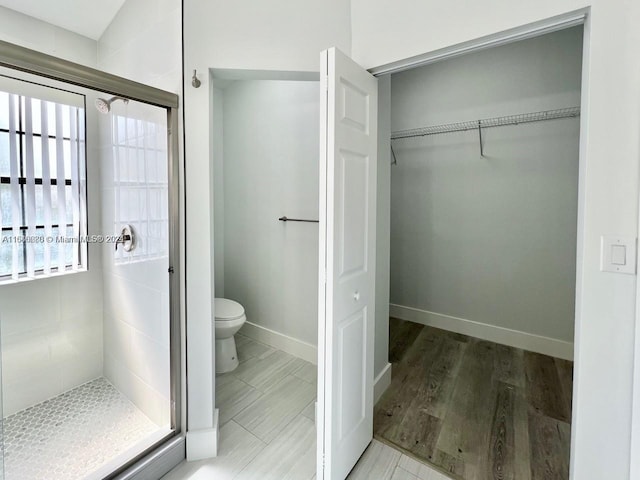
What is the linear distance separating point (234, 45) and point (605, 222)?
5.73 ft

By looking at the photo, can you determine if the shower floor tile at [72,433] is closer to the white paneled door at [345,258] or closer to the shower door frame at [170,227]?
the shower door frame at [170,227]

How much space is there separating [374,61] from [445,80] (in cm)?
197

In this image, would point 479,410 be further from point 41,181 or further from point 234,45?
point 41,181

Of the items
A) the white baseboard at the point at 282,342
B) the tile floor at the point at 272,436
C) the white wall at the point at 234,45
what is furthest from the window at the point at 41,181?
the white baseboard at the point at 282,342

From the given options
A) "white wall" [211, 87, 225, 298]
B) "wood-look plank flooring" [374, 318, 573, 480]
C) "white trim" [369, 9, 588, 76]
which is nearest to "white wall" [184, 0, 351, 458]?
"white trim" [369, 9, 588, 76]

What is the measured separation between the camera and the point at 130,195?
5.57 ft

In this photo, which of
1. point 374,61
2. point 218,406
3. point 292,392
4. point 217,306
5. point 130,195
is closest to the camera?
point 374,61

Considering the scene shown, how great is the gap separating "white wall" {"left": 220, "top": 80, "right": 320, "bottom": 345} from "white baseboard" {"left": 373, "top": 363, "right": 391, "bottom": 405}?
0.62 meters

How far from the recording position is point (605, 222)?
1.05 m

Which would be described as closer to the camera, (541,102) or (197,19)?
(197,19)

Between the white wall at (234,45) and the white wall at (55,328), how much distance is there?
562 mm

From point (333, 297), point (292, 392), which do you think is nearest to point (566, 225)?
point (333, 297)

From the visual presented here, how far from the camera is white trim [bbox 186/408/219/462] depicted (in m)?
1.61

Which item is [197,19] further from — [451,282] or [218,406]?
[451,282]
